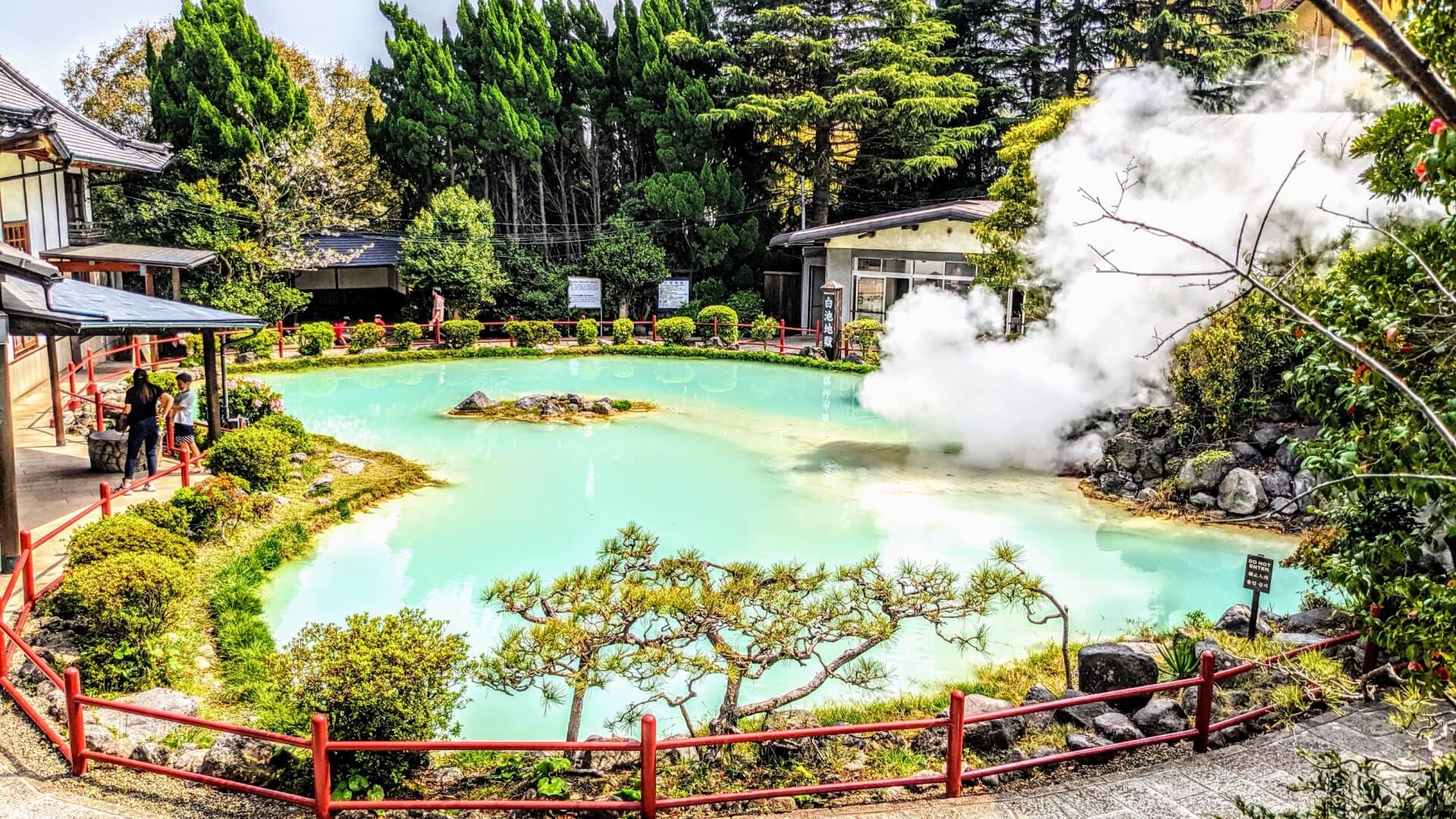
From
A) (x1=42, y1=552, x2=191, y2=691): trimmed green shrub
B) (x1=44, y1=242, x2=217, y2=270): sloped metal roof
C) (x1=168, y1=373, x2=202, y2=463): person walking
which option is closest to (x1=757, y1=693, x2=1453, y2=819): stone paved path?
(x1=42, y1=552, x2=191, y2=691): trimmed green shrub

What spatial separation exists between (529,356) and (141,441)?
15.6 metres

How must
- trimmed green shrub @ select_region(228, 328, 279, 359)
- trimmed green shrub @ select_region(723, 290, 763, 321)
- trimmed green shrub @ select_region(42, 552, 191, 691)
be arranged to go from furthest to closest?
trimmed green shrub @ select_region(723, 290, 763, 321) → trimmed green shrub @ select_region(228, 328, 279, 359) → trimmed green shrub @ select_region(42, 552, 191, 691)

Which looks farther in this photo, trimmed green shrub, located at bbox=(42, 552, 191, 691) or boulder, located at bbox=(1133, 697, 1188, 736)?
trimmed green shrub, located at bbox=(42, 552, 191, 691)

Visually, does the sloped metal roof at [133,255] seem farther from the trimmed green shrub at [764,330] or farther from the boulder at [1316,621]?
the boulder at [1316,621]

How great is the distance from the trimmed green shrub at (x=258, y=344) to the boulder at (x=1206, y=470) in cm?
2027

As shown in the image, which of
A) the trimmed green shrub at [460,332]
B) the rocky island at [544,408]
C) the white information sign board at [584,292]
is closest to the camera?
the rocky island at [544,408]

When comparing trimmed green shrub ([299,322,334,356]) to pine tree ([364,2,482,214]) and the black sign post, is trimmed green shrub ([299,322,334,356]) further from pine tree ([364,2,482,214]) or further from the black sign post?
the black sign post

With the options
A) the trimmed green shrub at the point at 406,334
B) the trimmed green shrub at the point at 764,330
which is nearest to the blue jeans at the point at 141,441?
the trimmed green shrub at the point at 406,334

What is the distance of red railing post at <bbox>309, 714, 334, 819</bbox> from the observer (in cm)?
544

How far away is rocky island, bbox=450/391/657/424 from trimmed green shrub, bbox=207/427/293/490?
5980 mm

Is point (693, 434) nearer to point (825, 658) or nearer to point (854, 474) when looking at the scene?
point (854, 474)

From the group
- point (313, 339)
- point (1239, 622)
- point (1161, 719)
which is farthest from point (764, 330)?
point (1161, 719)

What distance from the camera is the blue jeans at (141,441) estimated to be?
12141 mm

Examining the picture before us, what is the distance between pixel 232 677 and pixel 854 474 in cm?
891
